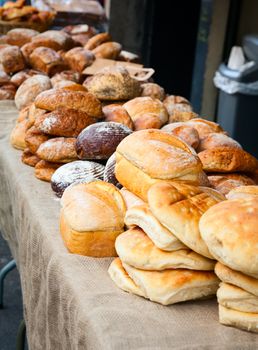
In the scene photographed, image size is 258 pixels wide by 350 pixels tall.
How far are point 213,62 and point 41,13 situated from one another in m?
1.96

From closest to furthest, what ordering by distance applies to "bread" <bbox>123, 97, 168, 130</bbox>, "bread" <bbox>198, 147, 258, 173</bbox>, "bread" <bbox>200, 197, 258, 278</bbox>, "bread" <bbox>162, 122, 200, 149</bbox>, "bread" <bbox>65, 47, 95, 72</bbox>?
"bread" <bbox>200, 197, 258, 278</bbox> < "bread" <bbox>198, 147, 258, 173</bbox> < "bread" <bbox>162, 122, 200, 149</bbox> < "bread" <bbox>123, 97, 168, 130</bbox> < "bread" <bbox>65, 47, 95, 72</bbox>

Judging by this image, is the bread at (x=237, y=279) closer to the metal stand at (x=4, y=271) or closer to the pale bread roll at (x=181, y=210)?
the pale bread roll at (x=181, y=210)

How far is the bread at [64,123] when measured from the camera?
229cm

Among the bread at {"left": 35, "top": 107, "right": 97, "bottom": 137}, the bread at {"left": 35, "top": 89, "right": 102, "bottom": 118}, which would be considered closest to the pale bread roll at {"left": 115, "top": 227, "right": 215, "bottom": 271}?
the bread at {"left": 35, "top": 107, "right": 97, "bottom": 137}

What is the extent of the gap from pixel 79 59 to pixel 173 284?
2.47 m

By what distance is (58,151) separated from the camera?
2225 mm

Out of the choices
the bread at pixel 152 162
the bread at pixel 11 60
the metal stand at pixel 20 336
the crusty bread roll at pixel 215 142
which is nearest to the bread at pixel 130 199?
the bread at pixel 152 162

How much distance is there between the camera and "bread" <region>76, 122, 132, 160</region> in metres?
2.09

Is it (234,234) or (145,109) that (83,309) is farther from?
(145,109)

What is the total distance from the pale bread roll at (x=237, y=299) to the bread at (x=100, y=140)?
0.90 metres

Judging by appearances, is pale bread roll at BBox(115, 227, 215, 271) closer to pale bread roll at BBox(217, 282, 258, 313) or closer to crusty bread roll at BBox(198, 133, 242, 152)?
pale bread roll at BBox(217, 282, 258, 313)

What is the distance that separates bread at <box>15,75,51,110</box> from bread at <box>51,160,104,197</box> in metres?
1.06

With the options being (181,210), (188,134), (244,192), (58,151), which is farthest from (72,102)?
(181,210)

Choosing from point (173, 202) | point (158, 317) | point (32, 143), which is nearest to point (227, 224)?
point (173, 202)
